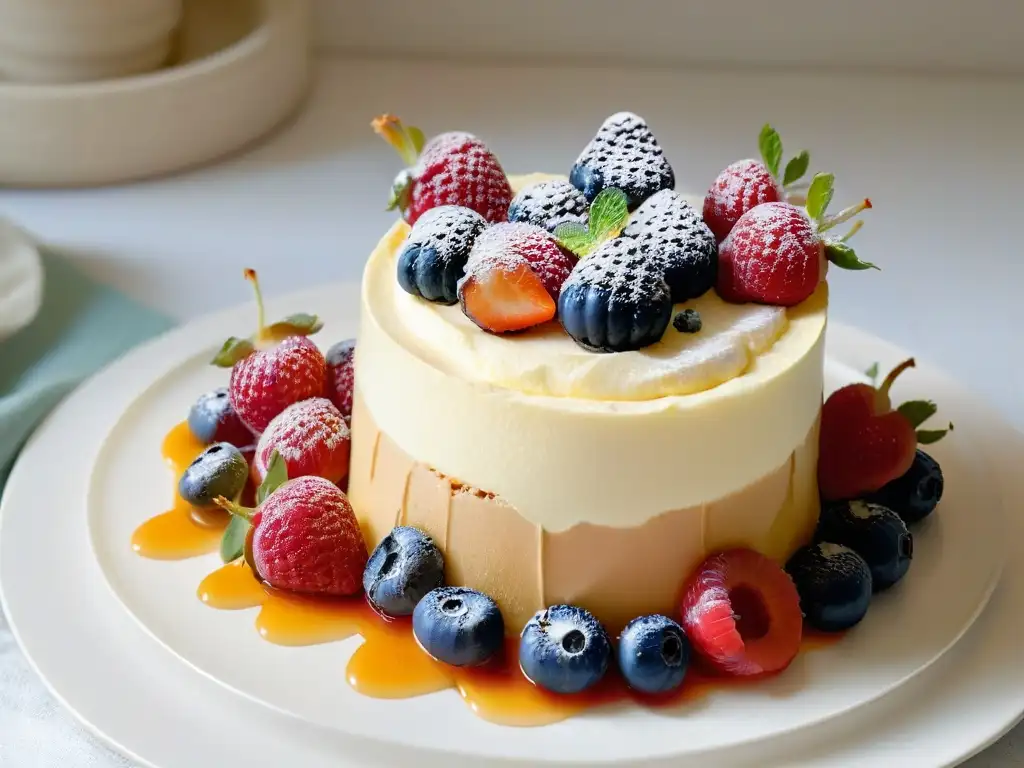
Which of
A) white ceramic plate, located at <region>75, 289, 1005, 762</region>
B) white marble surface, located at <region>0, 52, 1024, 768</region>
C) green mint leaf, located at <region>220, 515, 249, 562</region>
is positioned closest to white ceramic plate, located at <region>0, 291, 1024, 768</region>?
white ceramic plate, located at <region>75, 289, 1005, 762</region>

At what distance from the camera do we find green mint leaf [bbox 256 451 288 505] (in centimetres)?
153

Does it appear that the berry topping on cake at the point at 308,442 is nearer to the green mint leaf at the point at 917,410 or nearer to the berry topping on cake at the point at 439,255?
the berry topping on cake at the point at 439,255

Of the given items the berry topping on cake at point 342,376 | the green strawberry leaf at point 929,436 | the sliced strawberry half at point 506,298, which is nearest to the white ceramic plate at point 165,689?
the green strawberry leaf at point 929,436

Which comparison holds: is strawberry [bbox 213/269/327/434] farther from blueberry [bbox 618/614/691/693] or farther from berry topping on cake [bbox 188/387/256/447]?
blueberry [bbox 618/614/691/693]

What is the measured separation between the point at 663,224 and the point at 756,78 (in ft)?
6.12

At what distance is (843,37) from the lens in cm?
318

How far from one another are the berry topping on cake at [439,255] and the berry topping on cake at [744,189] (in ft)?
0.95

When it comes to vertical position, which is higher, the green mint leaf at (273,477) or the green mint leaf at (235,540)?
the green mint leaf at (273,477)

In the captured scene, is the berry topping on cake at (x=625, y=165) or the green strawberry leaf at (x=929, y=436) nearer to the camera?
the berry topping on cake at (x=625, y=165)

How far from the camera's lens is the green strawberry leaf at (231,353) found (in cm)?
178

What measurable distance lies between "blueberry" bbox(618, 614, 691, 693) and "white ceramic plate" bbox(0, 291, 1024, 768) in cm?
10

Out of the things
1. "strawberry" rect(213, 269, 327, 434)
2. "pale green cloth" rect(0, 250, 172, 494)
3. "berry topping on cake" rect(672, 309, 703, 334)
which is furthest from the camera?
"pale green cloth" rect(0, 250, 172, 494)

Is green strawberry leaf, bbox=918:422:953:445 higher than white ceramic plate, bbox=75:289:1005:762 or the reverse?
higher

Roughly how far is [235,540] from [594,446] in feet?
1.45
